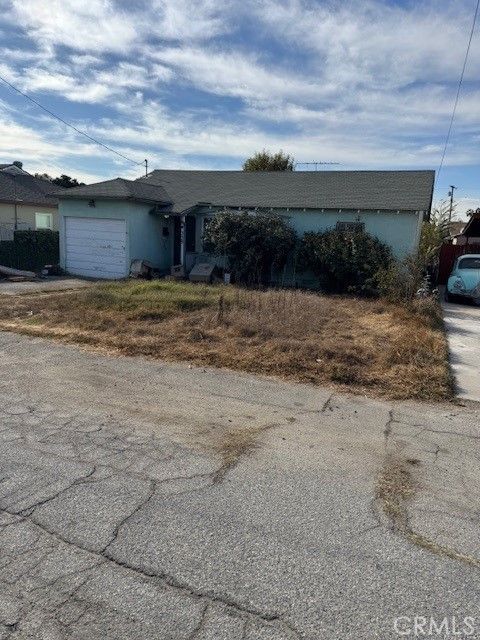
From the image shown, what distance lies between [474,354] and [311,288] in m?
8.75

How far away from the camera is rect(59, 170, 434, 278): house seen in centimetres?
1499

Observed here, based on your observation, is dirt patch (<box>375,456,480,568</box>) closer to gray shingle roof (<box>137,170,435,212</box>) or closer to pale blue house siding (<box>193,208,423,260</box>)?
pale blue house siding (<box>193,208,423,260</box>)

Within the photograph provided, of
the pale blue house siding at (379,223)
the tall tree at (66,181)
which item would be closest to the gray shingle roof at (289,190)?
the pale blue house siding at (379,223)

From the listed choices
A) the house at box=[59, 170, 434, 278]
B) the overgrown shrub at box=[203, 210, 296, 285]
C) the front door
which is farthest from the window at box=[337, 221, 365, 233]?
the front door

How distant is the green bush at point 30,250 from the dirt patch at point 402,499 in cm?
1770

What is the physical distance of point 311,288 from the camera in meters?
16.0

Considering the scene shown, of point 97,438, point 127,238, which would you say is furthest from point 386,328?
point 127,238

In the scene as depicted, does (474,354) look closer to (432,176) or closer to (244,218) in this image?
(244,218)

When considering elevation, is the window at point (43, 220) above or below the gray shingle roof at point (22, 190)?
below

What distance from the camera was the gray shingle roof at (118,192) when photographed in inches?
626

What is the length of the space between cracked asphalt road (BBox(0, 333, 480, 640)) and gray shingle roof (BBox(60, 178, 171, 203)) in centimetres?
1222

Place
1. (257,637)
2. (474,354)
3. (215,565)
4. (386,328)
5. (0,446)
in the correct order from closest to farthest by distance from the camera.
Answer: (257,637) → (215,565) → (0,446) → (474,354) → (386,328)

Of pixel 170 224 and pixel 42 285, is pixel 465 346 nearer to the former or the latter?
pixel 42 285

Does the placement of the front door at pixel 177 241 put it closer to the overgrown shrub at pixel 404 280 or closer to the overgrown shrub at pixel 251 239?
the overgrown shrub at pixel 251 239
